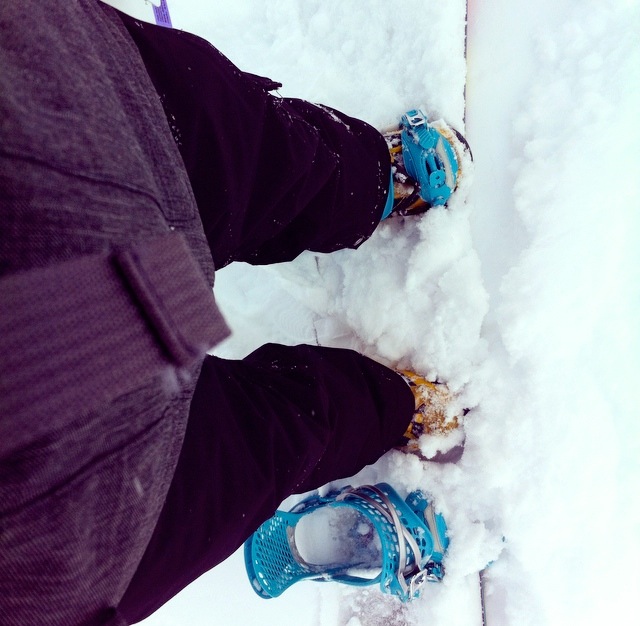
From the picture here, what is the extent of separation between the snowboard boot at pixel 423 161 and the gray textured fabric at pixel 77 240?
21.4 inches

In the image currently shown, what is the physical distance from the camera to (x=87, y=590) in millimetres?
353

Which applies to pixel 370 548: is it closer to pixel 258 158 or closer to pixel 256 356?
pixel 256 356

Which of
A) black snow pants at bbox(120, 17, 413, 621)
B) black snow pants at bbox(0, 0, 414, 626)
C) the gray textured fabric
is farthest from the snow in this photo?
the gray textured fabric

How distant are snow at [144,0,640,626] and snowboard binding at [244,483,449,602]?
0.04 metres

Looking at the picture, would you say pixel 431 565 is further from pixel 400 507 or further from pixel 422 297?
pixel 422 297

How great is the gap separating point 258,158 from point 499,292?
0.52 meters

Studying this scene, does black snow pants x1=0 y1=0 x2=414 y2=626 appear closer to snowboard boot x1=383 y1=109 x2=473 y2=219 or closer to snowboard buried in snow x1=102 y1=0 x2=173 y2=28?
snowboard boot x1=383 y1=109 x2=473 y2=219

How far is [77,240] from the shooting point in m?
0.31

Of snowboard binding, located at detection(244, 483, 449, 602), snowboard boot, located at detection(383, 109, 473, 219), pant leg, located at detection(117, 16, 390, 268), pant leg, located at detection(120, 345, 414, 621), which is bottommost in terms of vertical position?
snowboard binding, located at detection(244, 483, 449, 602)

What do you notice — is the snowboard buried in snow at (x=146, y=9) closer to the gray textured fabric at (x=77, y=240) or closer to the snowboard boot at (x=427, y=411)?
the gray textured fabric at (x=77, y=240)

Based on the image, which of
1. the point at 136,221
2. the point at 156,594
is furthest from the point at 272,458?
the point at 136,221

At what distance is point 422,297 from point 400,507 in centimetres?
37

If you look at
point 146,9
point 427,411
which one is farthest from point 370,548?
point 146,9

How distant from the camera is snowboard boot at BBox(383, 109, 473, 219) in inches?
33.7
